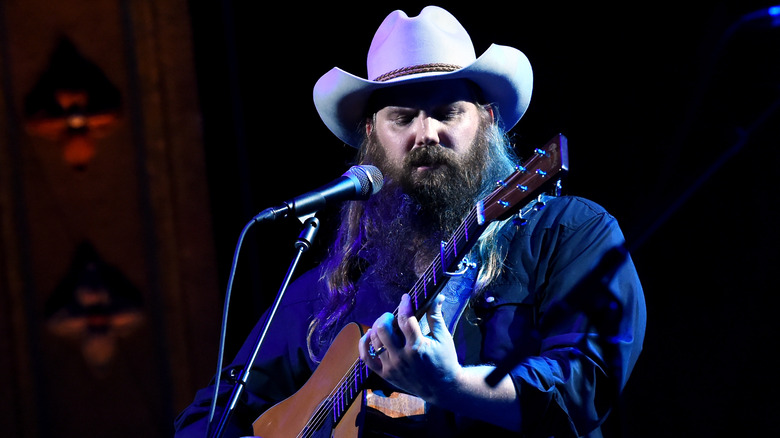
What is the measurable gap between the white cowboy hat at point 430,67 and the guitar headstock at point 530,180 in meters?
0.84

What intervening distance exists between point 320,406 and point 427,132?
919 mm

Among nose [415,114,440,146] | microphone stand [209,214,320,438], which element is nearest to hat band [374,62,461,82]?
nose [415,114,440,146]

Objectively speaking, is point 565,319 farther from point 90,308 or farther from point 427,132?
point 90,308

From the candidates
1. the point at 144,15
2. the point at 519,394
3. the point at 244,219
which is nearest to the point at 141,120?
the point at 144,15

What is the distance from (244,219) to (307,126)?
0.52 meters

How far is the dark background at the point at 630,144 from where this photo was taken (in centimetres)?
246

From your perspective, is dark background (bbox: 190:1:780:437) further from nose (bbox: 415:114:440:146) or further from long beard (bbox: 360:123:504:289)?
nose (bbox: 415:114:440:146)

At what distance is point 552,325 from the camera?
1.86 metres

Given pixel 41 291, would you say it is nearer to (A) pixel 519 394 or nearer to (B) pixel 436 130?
(B) pixel 436 130

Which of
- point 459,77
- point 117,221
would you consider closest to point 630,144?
point 459,77

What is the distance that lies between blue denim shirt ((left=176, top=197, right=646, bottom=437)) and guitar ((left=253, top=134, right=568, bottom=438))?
0.53ft

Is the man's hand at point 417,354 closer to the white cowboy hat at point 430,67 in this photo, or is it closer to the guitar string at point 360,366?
the guitar string at point 360,366

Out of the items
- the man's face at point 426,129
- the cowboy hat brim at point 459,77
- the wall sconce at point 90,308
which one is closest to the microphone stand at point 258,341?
the man's face at point 426,129

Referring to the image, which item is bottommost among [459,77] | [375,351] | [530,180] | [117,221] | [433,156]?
[117,221]
